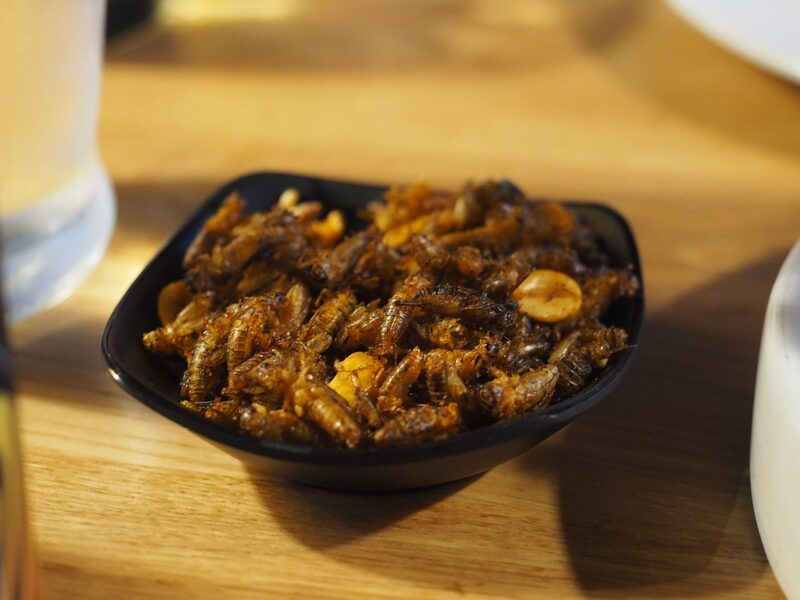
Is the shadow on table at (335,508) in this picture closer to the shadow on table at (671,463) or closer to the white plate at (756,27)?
the shadow on table at (671,463)

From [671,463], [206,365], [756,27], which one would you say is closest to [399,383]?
[206,365]

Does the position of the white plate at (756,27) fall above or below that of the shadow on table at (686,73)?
above

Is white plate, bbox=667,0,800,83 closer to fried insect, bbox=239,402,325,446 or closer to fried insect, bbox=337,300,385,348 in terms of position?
fried insect, bbox=337,300,385,348

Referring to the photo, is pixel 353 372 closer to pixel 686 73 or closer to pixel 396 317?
pixel 396 317

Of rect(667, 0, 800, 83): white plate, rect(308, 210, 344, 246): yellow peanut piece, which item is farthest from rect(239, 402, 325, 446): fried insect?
rect(667, 0, 800, 83): white plate

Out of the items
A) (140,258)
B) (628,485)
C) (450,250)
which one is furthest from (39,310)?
(628,485)

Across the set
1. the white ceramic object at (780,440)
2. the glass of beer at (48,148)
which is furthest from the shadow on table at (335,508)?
the glass of beer at (48,148)
